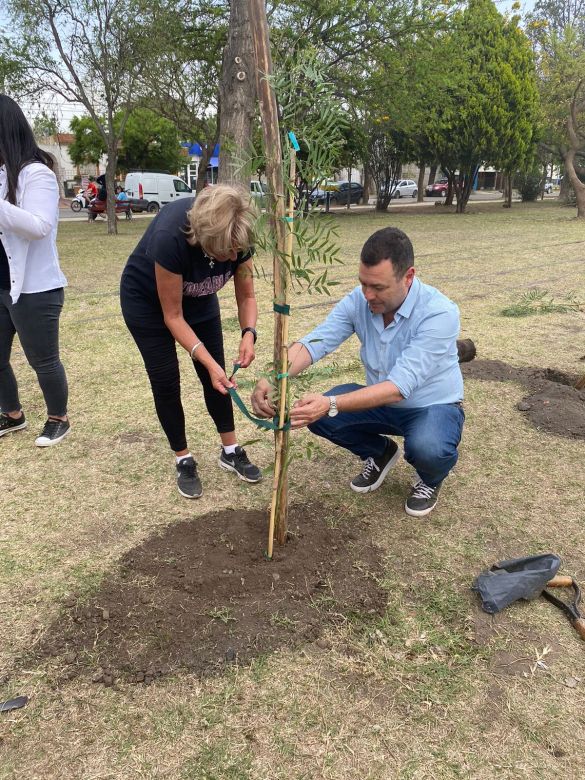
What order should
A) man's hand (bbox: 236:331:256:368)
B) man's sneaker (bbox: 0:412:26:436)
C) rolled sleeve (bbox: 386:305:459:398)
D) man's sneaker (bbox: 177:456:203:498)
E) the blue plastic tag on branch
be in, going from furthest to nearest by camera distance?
man's sneaker (bbox: 0:412:26:436), man's sneaker (bbox: 177:456:203:498), man's hand (bbox: 236:331:256:368), rolled sleeve (bbox: 386:305:459:398), the blue plastic tag on branch

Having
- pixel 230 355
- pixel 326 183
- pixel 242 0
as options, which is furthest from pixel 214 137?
pixel 326 183

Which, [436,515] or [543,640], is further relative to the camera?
[436,515]

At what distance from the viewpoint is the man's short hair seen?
7.91 feet

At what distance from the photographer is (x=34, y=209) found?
10.0 ft

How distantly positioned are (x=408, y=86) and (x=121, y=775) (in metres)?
19.5

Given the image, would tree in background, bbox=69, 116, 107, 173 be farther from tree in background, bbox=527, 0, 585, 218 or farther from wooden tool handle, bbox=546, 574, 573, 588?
wooden tool handle, bbox=546, 574, 573, 588

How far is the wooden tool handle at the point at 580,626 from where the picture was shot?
225 cm

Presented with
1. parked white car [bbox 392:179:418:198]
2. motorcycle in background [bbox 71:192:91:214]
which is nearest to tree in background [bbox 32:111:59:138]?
motorcycle in background [bbox 71:192:91:214]

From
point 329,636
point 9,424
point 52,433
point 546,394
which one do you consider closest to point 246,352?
point 329,636

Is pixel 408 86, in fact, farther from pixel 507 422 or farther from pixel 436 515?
pixel 436 515

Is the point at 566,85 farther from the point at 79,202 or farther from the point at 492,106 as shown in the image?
the point at 79,202

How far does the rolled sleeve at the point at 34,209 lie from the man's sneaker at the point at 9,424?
1.35 meters

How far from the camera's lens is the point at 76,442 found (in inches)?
150

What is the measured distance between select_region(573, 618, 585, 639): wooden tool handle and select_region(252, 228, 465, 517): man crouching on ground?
0.87 m
